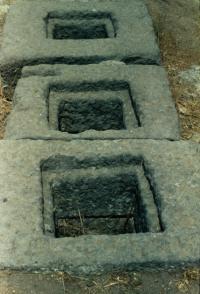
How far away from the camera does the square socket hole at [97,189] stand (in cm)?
229

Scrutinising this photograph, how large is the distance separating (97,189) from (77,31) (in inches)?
60.3

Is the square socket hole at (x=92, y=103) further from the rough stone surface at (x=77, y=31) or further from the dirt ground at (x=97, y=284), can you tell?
the dirt ground at (x=97, y=284)

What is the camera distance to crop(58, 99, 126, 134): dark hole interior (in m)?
2.79

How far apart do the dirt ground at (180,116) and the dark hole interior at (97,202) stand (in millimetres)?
342

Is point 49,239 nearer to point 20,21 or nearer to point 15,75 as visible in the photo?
point 15,75

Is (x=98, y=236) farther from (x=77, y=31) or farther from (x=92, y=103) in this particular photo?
(x=77, y=31)

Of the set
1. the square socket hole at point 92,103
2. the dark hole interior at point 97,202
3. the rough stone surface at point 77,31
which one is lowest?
the dark hole interior at point 97,202

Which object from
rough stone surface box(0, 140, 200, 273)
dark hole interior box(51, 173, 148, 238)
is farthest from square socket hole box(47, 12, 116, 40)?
dark hole interior box(51, 173, 148, 238)

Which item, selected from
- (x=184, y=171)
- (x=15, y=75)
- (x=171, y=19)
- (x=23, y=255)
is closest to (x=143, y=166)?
(x=184, y=171)

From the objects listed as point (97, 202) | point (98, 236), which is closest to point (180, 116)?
point (97, 202)

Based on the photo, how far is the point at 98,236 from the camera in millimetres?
1975

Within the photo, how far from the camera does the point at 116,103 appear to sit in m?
2.80

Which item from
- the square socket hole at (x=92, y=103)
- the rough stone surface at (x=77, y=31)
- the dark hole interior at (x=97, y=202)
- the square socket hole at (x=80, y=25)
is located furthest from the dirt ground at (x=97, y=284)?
the square socket hole at (x=80, y=25)

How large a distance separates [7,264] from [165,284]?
63cm
